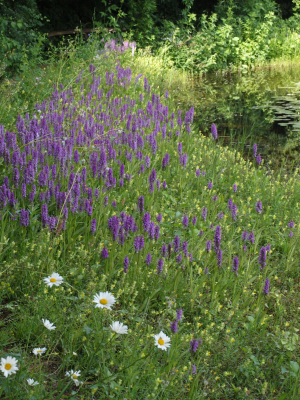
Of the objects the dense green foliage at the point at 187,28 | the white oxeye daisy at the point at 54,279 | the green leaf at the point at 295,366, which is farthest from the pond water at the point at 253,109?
the white oxeye daisy at the point at 54,279

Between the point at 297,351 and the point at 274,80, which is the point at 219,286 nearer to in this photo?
the point at 297,351

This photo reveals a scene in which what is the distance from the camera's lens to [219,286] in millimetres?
2721

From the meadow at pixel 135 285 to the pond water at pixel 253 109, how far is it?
5.41 ft

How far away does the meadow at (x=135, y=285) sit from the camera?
1923mm

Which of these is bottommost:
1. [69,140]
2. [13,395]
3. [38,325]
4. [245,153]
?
[245,153]

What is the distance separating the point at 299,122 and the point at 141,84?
9.23ft

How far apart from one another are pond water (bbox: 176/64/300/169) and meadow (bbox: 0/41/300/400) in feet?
5.41

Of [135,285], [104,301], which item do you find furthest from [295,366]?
[104,301]

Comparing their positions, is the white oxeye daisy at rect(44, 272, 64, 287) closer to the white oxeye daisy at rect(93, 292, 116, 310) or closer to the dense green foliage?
the white oxeye daisy at rect(93, 292, 116, 310)

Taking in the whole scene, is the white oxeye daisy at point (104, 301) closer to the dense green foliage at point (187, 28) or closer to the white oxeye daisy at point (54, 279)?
the white oxeye daisy at point (54, 279)

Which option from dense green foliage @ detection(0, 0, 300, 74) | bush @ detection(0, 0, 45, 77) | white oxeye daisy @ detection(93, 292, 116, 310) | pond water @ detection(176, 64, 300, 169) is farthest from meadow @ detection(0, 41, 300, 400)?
dense green foliage @ detection(0, 0, 300, 74)

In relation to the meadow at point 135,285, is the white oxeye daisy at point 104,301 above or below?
above

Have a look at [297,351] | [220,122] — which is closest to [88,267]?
[297,351]

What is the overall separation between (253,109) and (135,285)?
19.9ft
